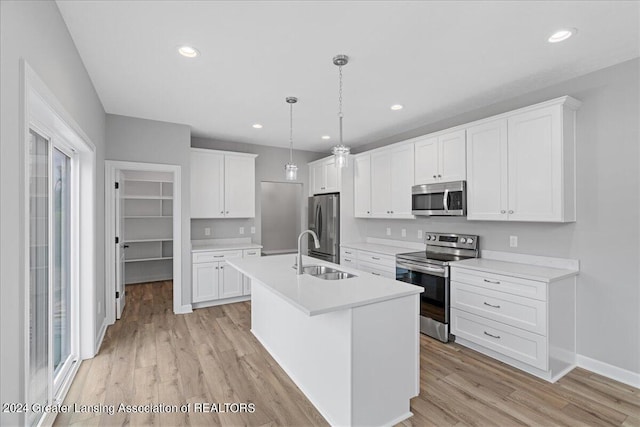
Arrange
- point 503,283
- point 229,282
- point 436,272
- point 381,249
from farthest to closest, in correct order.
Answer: point 229,282, point 381,249, point 436,272, point 503,283

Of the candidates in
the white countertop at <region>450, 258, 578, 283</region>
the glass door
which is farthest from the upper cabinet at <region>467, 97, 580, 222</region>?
the glass door

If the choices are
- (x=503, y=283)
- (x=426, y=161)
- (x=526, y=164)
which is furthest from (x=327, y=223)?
(x=526, y=164)

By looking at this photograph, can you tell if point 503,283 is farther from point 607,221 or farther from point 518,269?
point 607,221

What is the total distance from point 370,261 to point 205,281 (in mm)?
2414

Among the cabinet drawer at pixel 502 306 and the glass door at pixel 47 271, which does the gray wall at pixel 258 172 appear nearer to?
the glass door at pixel 47 271

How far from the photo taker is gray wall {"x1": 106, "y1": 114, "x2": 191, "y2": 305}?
154 inches

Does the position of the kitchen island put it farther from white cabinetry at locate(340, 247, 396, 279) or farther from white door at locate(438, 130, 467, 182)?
white door at locate(438, 130, 467, 182)

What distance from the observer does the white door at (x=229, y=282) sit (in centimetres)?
468

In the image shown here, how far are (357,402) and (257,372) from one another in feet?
3.81

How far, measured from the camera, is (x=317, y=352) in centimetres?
227

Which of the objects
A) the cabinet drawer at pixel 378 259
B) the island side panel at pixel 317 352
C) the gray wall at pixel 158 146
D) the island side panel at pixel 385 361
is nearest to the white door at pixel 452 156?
the cabinet drawer at pixel 378 259

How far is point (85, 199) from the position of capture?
2963 millimetres

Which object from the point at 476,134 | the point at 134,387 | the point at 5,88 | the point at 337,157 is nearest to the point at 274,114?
the point at 337,157

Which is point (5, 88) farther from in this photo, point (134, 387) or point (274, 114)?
point (274, 114)
